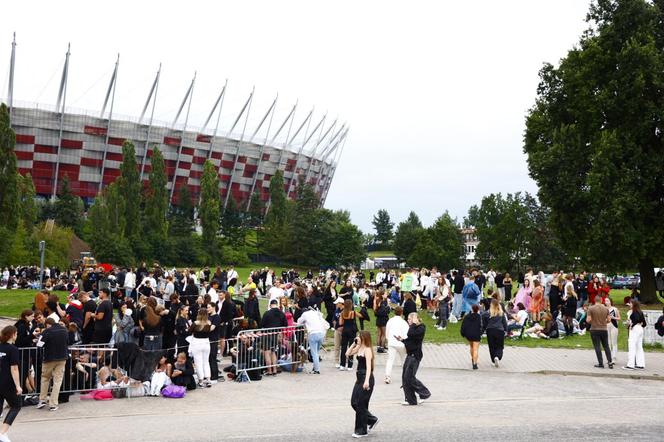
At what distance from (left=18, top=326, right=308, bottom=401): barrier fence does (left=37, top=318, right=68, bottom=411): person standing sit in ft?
0.86

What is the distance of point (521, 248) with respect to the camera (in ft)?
225

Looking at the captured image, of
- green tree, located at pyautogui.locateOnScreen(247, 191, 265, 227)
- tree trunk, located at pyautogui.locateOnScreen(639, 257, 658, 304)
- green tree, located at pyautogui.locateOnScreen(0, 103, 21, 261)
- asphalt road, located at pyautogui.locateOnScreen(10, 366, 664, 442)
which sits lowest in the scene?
asphalt road, located at pyautogui.locateOnScreen(10, 366, 664, 442)

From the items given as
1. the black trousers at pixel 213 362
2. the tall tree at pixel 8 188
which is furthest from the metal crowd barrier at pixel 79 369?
the tall tree at pixel 8 188

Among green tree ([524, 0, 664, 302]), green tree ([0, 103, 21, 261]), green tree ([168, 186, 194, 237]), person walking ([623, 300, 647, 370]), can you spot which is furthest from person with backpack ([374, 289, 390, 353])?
green tree ([168, 186, 194, 237])

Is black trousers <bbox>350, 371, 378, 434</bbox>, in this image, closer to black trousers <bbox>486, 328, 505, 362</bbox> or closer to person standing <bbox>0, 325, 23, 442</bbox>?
person standing <bbox>0, 325, 23, 442</bbox>

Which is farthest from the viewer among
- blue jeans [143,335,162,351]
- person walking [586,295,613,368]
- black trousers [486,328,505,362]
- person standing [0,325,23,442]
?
black trousers [486,328,505,362]

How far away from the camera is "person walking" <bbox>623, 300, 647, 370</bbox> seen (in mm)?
14789

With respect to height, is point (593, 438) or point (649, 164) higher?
point (649, 164)

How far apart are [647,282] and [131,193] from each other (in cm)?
4951

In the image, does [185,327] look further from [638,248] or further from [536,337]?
[638,248]

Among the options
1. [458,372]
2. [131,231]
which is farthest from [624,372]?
[131,231]

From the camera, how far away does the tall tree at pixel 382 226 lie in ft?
502

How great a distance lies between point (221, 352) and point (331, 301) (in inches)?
195

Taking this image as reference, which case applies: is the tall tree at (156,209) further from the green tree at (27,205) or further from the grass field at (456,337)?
the grass field at (456,337)
